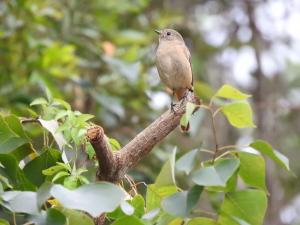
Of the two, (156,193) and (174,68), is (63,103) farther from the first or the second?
(174,68)

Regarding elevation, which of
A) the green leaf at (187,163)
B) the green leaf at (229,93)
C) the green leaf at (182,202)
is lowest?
the green leaf at (182,202)

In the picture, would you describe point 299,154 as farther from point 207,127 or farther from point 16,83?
point 16,83

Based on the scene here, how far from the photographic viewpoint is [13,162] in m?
1.99

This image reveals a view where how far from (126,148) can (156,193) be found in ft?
0.73

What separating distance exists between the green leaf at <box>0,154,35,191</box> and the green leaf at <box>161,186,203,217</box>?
19.6 inches

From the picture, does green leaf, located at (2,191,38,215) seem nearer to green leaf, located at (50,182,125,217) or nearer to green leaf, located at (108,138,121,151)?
green leaf, located at (50,182,125,217)

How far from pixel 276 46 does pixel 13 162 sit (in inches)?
177

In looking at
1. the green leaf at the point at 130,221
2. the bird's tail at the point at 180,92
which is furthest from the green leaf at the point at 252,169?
the bird's tail at the point at 180,92

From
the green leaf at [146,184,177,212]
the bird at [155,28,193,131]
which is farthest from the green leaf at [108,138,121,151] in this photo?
the bird at [155,28,193,131]

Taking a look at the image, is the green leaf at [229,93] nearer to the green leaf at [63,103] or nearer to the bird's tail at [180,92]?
the green leaf at [63,103]

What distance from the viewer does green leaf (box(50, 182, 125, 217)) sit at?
1.61 m

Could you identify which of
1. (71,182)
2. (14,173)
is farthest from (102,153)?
(14,173)

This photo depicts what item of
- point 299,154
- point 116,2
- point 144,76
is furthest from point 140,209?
point 299,154

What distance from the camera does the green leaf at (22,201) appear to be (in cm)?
166
